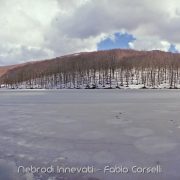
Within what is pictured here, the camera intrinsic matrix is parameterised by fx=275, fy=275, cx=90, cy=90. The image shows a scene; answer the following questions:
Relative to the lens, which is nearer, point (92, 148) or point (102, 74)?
point (92, 148)

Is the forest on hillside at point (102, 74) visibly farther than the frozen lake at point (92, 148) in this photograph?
Yes

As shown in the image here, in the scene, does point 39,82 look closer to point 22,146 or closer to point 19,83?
point 19,83

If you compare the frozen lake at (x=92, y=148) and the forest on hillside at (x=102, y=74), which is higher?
the forest on hillside at (x=102, y=74)

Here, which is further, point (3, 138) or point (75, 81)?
point (75, 81)

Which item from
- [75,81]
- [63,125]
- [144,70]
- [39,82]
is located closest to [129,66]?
[144,70]

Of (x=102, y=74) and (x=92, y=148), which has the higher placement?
(x=102, y=74)

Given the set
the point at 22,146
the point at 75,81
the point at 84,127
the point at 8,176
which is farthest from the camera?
the point at 75,81

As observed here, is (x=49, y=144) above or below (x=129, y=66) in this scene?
below

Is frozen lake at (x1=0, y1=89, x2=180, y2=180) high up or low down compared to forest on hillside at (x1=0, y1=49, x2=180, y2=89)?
down

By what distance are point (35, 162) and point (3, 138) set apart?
3.19 metres

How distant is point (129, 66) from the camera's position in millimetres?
108438

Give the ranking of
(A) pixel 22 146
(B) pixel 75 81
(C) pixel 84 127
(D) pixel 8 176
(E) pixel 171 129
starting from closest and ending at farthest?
(D) pixel 8 176
(A) pixel 22 146
(E) pixel 171 129
(C) pixel 84 127
(B) pixel 75 81

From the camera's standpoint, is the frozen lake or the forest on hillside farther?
the forest on hillside

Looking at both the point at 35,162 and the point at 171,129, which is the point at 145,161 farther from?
the point at 171,129
